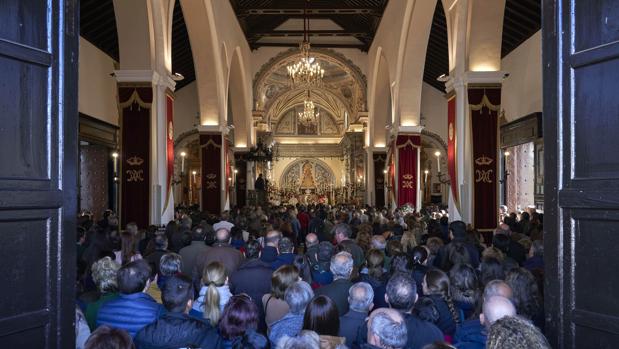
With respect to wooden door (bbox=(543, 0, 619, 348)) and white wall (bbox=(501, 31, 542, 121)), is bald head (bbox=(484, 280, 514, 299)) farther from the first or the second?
white wall (bbox=(501, 31, 542, 121))

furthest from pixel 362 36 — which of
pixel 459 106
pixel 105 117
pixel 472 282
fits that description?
pixel 472 282

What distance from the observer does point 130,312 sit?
11.4 feet

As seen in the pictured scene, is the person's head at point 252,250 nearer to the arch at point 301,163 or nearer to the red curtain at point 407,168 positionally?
the red curtain at point 407,168

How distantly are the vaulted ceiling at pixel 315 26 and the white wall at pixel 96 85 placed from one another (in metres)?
0.29

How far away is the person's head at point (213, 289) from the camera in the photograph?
3.71 meters

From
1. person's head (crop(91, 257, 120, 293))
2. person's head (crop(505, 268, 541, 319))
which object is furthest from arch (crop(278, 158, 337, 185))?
person's head (crop(505, 268, 541, 319))

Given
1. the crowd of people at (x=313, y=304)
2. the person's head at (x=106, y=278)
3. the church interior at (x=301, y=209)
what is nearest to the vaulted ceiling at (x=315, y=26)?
the church interior at (x=301, y=209)

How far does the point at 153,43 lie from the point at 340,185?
28467mm

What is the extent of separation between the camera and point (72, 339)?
2.65 meters

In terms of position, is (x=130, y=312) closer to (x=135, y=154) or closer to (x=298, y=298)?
(x=298, y=298)

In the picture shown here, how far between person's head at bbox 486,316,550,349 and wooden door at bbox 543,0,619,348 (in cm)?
38

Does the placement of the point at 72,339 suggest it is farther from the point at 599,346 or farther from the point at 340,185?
the point at 340,185

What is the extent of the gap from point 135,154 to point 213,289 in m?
6.62

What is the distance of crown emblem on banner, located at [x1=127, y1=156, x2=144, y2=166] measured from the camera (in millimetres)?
9883
